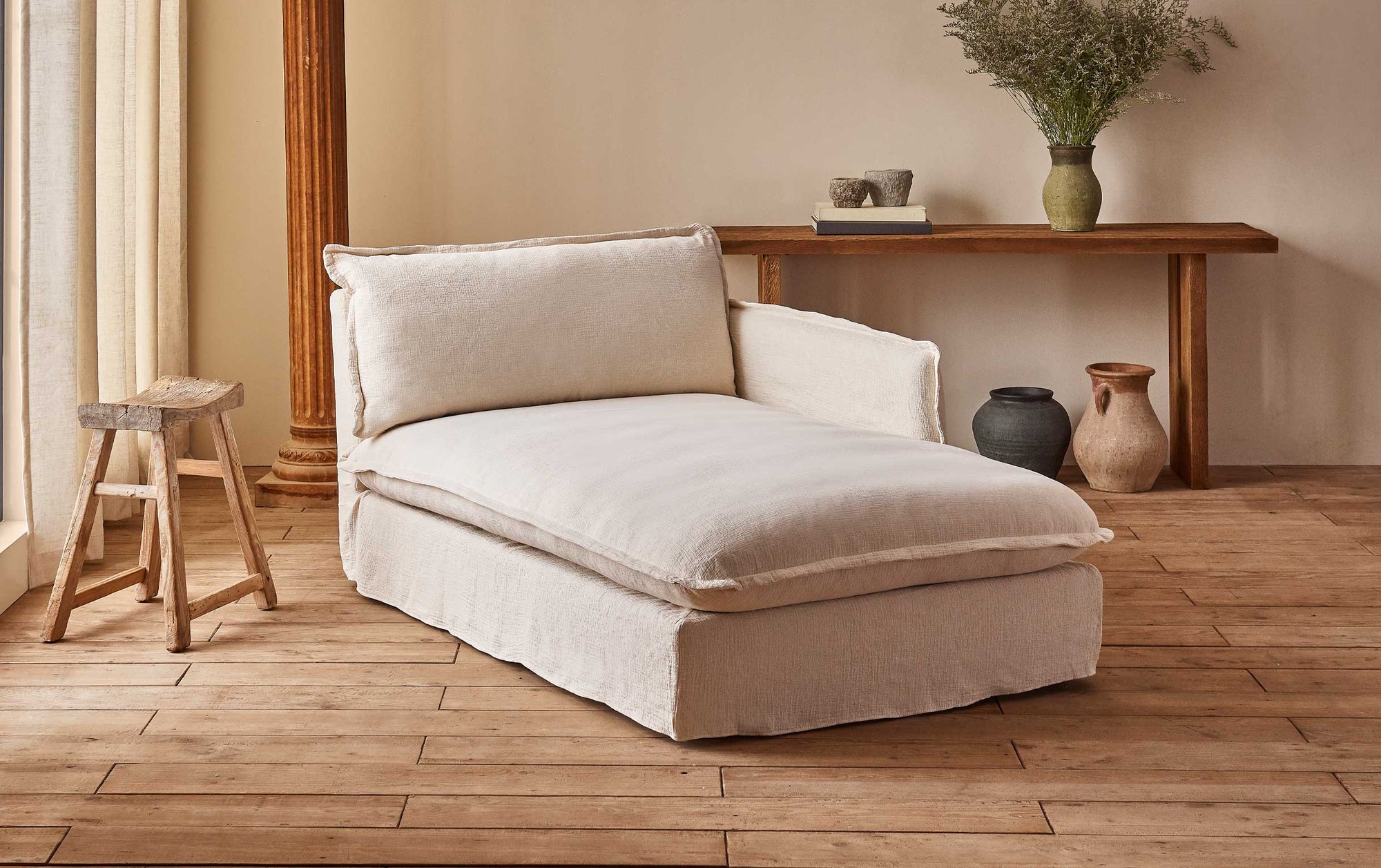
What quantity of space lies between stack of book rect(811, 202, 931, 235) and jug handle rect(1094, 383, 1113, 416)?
625mm

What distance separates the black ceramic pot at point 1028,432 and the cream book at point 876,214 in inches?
22.0

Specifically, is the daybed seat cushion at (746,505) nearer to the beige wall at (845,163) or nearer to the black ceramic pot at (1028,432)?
the black ceramic pot at (1028,432)

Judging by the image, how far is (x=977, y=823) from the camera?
1.81 m

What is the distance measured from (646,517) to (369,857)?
0.61 metres

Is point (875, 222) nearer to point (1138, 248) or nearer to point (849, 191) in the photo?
point (849, 191)

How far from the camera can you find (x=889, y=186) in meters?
3.77

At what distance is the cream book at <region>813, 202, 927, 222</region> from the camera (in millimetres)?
3725

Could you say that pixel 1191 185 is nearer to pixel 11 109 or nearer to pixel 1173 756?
pixel 1173 756

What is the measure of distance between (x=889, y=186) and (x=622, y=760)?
7.17 feet

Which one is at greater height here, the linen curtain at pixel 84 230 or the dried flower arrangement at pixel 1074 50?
the dried flower arrangement at pixel 1074 50

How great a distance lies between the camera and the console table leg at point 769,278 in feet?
12.3

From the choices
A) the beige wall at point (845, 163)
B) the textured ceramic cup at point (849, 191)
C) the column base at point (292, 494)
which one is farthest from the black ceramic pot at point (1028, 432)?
the column base at point (292, 494)

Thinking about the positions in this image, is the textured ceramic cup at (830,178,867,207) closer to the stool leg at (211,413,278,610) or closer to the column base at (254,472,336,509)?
the column base at (254,472,336,509)

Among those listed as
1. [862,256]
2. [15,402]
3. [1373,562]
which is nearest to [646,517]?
[15,402]
